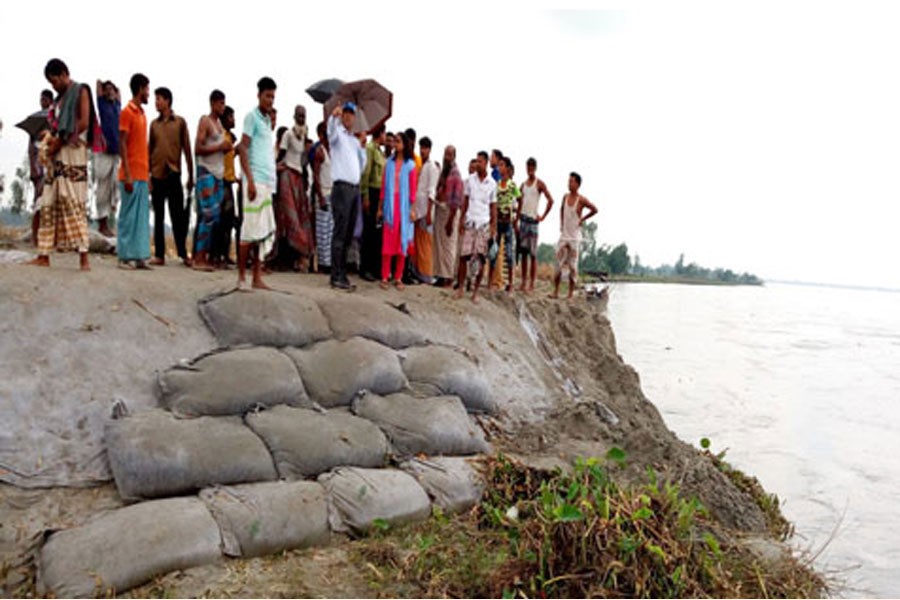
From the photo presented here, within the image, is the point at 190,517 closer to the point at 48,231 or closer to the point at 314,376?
the point at 314,376

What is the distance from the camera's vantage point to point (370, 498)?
128 inches

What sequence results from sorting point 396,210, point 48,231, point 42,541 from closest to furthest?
point 42,541 < point 48,231 < point 396,210

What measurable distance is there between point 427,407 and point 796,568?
2158 millimetres

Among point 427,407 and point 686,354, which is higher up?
point 427,407

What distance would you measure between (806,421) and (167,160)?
36.5 feet

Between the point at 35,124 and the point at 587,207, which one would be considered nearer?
the point at 35,124

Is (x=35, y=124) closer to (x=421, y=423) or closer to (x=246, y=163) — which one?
(x=246, y=163)

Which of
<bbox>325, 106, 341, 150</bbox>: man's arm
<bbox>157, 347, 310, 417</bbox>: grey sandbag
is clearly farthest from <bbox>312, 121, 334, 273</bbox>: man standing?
<bbox>157, 347, 310, 417</bbox>: grey sandbag

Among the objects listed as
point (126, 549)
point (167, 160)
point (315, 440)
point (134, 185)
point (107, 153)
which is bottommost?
point (126, 549)

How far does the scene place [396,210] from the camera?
5.81m

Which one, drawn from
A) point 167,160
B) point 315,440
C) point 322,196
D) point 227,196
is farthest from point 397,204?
point 315,440

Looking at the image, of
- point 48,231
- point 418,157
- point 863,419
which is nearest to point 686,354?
point 863,419

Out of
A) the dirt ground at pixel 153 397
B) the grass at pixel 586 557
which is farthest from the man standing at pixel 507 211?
the grass at pixel 586 557

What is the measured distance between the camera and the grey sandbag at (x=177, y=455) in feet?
9.74
